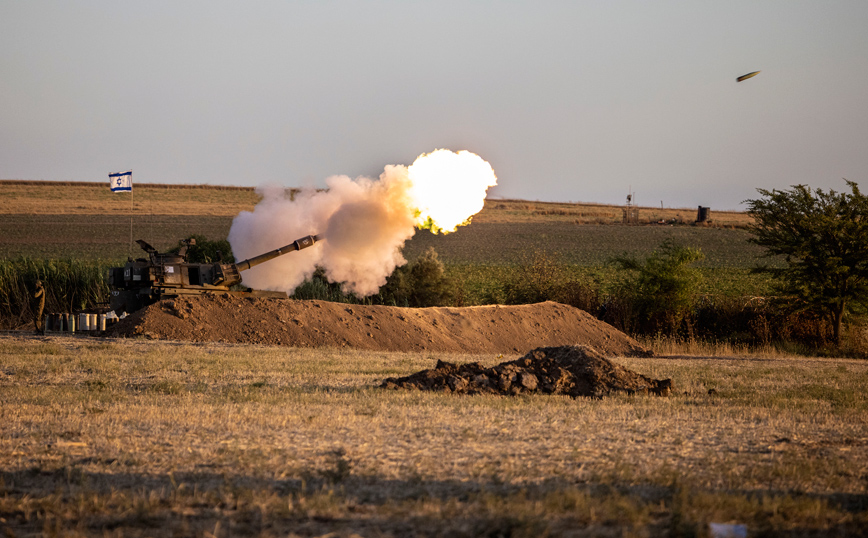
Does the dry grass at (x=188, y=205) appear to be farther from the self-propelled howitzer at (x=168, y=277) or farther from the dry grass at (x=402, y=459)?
the dry grass at (x=402, y=459)

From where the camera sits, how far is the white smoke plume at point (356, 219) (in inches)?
903

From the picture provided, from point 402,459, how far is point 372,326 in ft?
56.6

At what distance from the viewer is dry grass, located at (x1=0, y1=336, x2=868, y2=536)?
20.4 ft

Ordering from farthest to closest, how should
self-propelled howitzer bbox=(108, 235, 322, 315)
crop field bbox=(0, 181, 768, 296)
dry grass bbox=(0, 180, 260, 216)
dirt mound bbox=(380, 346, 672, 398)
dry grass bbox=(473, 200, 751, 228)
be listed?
1. dry grass bbox=(473, 200, 751, 228)
2. dry grass bbox=(0, 180, 260, 216)
3. crop field bbox=(0, 181, 768, 296)
4. self-propelled howitzer bbox=(108, 235, 322, 315)
5. dirt mound bbox=(380, 346, 672, 398)

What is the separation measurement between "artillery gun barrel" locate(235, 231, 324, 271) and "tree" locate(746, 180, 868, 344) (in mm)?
17425

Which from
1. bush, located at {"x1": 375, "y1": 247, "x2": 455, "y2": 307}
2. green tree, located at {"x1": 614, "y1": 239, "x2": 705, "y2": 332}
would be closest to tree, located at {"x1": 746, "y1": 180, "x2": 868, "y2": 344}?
green tree, located at {"x1": 614, "y1": 239, "x2": 705, "y2": 332}

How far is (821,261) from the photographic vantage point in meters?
28.5

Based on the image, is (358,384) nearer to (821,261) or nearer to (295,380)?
(295,380)

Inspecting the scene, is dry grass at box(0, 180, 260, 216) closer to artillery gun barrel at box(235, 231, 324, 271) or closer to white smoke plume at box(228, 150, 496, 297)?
white smoke plume at box(228, 150, 496, 297)

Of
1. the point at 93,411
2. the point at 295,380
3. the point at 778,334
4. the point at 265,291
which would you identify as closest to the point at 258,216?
the point at 265,291

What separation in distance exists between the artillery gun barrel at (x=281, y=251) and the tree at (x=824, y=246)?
17425 mm

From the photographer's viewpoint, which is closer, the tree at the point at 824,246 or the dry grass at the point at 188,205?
the tree at the point at 824,246

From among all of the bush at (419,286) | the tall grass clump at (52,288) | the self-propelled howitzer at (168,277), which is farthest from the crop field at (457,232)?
the self-propelled howitzer at (168,277)

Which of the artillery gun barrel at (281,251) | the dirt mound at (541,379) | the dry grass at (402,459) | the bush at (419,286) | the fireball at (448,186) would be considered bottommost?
the dry grass at (402,459)
